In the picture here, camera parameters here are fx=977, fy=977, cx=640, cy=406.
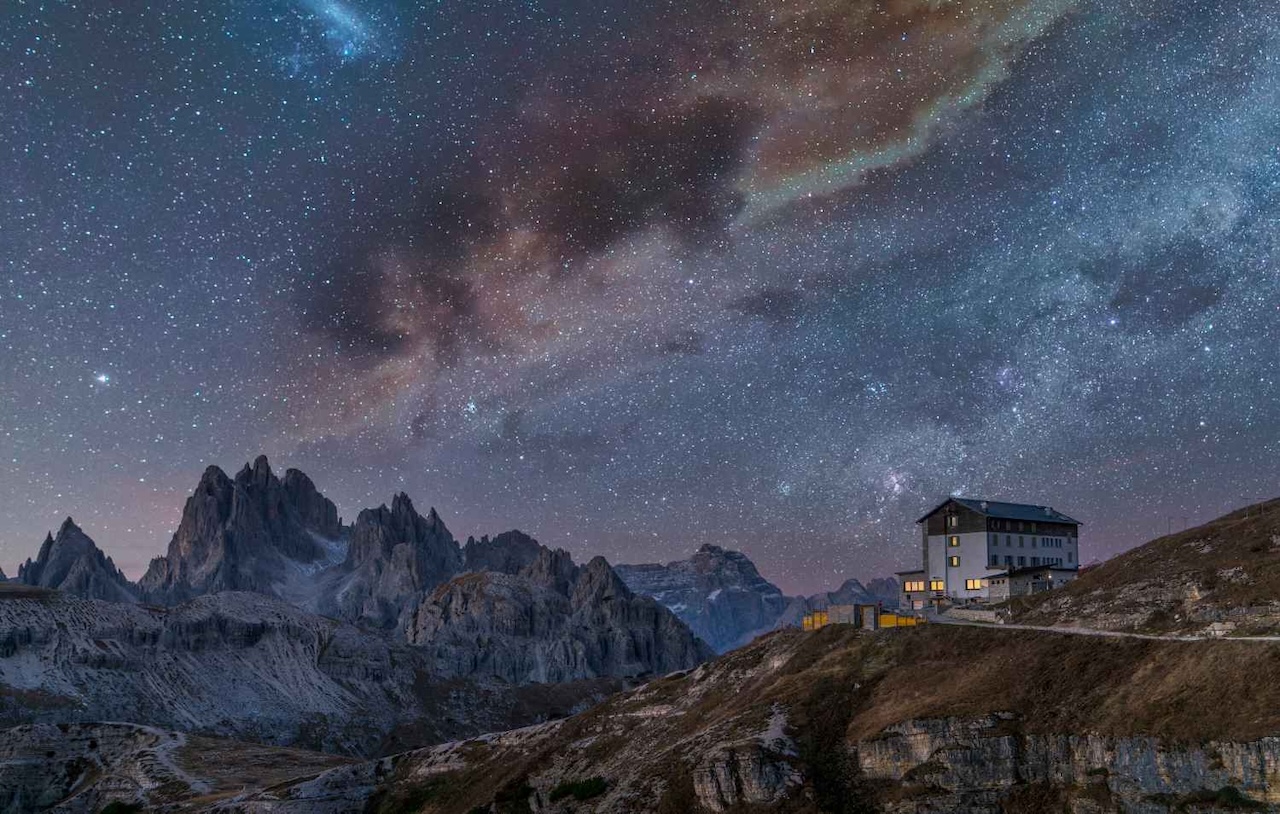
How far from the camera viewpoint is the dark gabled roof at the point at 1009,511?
395 feet

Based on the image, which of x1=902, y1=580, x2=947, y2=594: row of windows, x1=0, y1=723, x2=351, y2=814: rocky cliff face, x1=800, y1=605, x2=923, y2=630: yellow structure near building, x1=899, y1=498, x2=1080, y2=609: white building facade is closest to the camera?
x1=800, y1=605, x2=923, y2=630: yellow structure near building

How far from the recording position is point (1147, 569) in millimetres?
85438

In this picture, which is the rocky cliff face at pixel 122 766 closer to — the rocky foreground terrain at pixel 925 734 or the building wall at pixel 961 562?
the rocky foreground terrain at pixel 925 734

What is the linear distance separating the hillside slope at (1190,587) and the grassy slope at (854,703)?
528cm

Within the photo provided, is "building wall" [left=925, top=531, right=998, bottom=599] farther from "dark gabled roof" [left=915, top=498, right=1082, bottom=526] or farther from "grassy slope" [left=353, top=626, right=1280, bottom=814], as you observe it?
"grassy slope" [left=353, top=626, right=1280, bottom=814]

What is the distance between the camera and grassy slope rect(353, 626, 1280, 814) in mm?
59000

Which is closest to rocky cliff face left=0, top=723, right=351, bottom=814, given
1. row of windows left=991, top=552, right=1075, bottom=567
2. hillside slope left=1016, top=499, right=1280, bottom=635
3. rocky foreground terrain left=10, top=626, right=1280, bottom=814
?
rocky foreground terrain left=10, top=626, right=1280, bottom=814

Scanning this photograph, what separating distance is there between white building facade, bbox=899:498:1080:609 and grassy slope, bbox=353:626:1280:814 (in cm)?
2976

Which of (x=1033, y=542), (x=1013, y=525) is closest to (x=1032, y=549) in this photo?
(x=1033, y=542)

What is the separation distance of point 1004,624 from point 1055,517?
170ft

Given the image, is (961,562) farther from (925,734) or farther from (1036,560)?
(925,734)

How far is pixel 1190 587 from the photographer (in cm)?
7581

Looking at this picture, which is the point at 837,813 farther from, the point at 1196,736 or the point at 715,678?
the point at 715,678

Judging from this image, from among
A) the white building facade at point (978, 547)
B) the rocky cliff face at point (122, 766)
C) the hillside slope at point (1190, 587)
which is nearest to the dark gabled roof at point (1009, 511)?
the white building facade at point (978, 547)
